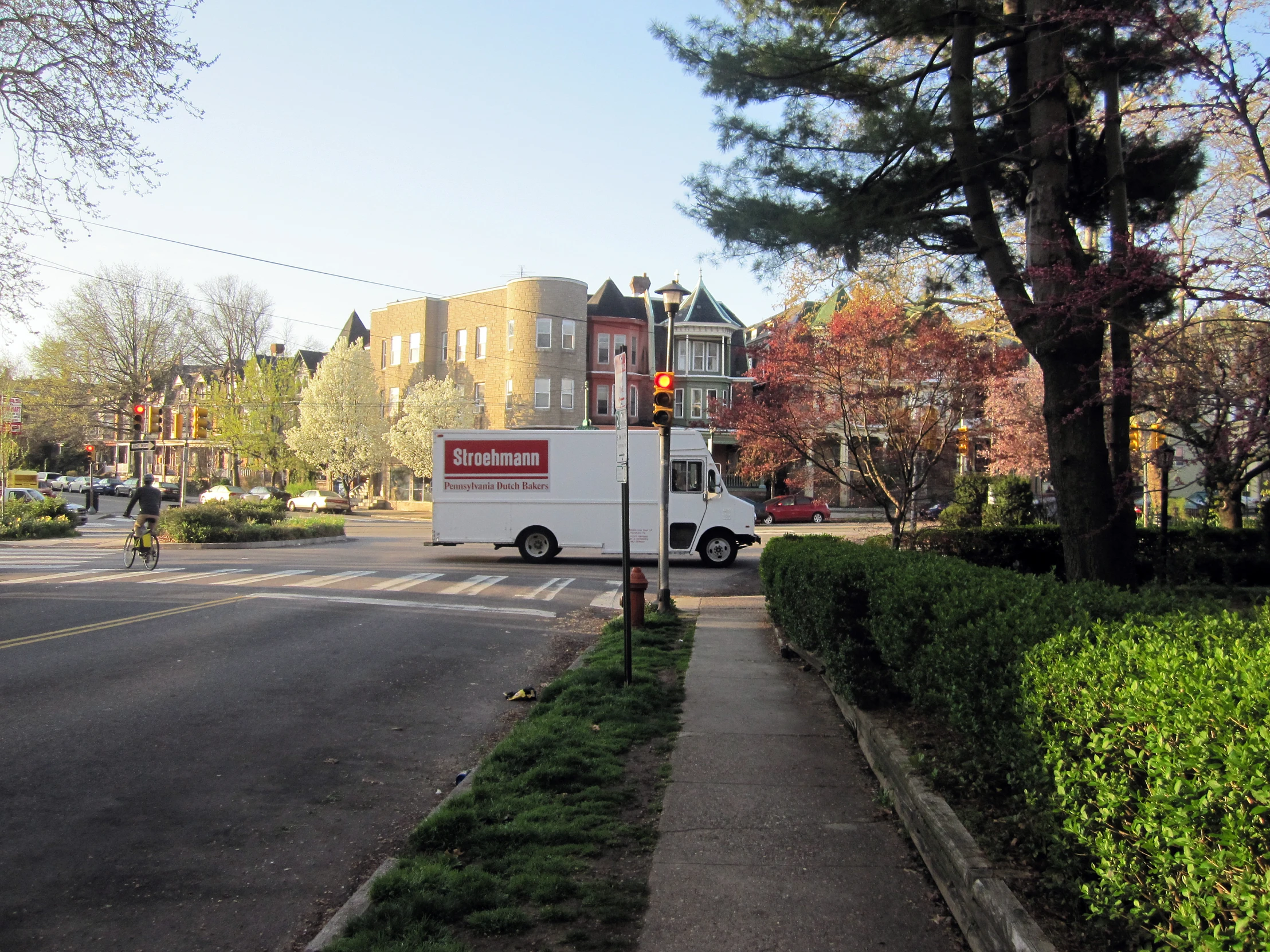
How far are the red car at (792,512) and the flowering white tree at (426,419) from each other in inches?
666

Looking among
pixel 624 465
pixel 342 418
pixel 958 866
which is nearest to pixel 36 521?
pixel 342 418

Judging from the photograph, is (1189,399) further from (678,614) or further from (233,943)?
(678,614)

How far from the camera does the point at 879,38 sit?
10273 millimetres

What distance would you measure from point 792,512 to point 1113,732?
4381 centimetres

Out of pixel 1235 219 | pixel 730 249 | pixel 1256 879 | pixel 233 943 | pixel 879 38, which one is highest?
pixel 879 38

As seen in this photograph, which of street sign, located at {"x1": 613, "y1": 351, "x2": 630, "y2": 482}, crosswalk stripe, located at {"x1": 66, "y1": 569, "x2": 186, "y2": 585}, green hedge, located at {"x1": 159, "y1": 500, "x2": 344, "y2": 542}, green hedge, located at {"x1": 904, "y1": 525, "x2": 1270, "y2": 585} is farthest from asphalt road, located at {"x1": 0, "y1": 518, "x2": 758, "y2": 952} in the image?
green hedge, located at {"x1": 159, "y1": 500, "x2": 344, "y2": 542}

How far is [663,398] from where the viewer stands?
13781mm

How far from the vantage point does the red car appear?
46.2 meters

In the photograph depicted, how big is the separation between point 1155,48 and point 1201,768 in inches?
279

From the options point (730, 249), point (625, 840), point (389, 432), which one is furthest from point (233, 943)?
point (389, 432)

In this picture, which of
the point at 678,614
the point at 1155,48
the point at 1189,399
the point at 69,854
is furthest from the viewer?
the point at 678,614

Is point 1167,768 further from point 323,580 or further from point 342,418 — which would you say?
point 342,418

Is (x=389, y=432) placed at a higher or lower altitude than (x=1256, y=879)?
higher

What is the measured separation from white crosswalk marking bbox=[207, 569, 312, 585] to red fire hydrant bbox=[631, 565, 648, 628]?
7906mm
